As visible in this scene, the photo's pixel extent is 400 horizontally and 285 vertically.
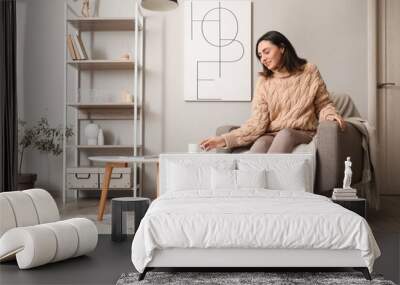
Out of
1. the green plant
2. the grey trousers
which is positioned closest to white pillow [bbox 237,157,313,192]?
the grey trousers

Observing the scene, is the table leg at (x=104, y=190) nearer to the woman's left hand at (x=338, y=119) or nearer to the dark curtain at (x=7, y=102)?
the dark curtain at (x=7, y=102)

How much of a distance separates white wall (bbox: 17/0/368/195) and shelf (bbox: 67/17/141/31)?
0.18 meters

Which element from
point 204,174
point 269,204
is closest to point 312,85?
point 204,174

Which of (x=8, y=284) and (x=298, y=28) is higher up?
(x=298, y=28)

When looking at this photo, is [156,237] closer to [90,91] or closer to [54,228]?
[54,228]

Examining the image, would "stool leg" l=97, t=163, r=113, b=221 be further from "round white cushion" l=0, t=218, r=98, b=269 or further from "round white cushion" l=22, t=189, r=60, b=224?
"round white cushion" l=0, t=218, r=98, b=269

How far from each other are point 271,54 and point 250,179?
1.30 m

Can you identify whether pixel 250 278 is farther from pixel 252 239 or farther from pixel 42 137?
pixel 42 137

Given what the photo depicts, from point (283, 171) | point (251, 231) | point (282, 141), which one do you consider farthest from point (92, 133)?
point (251, 231)

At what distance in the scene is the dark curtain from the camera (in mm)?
3990

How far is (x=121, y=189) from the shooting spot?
5.00m

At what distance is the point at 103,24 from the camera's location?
16.9ft

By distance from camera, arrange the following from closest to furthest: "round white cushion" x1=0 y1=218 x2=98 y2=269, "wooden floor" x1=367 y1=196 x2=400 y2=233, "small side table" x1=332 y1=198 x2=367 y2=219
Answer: "round white cushion" x1=0 y1=218 x2=98 y2=269 < "small side table" x1=332 y1=198 x2=367 y2=219 < "wooden floor" x1=367 y1=196 x2=400 y2=233

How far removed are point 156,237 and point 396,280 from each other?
37.3 inches
